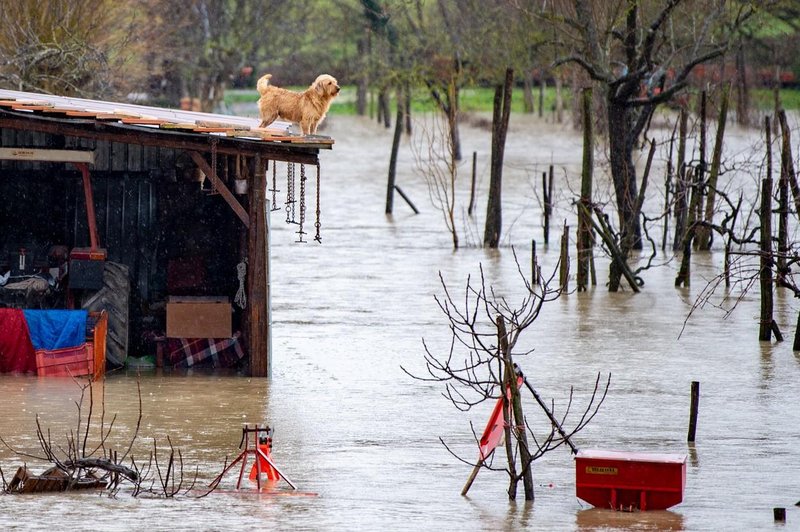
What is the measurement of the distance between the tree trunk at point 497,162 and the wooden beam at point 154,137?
16304mm

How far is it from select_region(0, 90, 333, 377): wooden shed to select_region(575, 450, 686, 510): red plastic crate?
270 inches

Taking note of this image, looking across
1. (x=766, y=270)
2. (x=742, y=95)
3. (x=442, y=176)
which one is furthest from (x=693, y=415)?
(x=742, y=95)

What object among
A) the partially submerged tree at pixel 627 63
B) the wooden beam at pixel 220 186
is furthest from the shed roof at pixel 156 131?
the partially submerged tree at pixel 627 63

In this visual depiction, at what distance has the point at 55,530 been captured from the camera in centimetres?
998

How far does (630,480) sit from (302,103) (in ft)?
23.7

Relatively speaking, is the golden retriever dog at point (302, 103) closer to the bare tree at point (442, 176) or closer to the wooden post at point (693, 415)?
the wooden post at point (693, 415)

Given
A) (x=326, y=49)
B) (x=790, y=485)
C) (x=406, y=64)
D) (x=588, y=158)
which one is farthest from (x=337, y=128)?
(x=790, y=485)

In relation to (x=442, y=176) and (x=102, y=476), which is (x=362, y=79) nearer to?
(x=442, y=176)

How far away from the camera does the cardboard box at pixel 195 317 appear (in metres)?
17.5

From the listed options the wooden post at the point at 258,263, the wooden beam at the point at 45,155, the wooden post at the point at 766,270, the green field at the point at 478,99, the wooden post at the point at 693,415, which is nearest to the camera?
the wooden post at the point at 693,415

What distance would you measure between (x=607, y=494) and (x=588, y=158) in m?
16.3

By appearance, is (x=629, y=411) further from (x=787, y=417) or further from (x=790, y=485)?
(x=790, y=485)

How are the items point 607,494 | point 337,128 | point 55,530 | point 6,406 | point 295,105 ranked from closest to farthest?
1. point 55,530
2. point 607,494
3. point 6,406
4. point 295,105
5. point 337,128

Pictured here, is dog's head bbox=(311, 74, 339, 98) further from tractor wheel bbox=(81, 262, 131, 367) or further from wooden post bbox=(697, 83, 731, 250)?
wooden post bbox=(697, 83, 731, 250)
